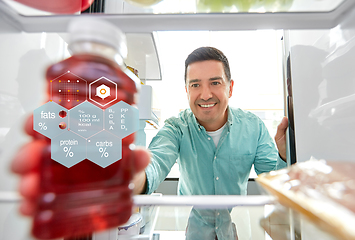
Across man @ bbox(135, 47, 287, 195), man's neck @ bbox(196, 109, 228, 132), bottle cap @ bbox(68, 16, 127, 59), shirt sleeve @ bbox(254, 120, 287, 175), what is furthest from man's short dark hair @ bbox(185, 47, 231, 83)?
bottle cap @ bbox(68, 16, 127, 59)

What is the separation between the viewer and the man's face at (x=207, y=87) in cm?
99

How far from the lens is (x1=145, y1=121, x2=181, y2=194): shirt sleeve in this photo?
0.63m

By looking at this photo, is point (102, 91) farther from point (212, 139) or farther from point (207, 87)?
point (212, 139)

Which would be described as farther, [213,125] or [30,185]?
[213,125]

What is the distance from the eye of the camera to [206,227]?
0.68 meters

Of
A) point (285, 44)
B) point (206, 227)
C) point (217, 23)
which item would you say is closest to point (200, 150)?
point (206, 227)

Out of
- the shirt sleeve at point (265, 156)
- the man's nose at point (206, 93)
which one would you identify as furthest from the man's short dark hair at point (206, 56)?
the shirt sleeve at point (265, 156)

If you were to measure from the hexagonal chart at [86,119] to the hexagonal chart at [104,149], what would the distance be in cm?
1

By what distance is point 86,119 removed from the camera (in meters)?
0.37

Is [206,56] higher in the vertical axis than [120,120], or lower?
higher

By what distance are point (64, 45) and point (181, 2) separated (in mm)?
309

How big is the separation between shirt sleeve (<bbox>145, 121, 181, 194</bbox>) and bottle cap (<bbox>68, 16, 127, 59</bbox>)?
1.29ft

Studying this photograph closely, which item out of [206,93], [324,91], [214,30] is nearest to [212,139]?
[206,93]

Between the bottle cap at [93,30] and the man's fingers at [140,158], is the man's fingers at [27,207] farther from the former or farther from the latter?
the bottle cap at [93,30]
